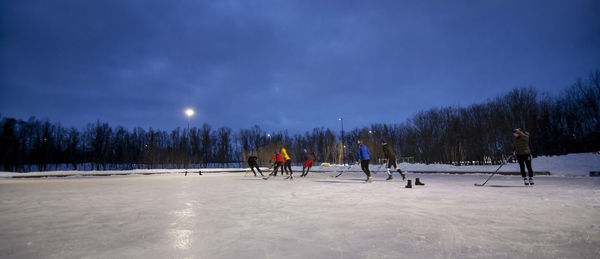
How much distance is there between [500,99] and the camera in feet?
123

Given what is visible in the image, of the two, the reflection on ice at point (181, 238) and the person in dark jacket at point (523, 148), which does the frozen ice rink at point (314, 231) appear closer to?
the reflection on ice at point (181, 238)

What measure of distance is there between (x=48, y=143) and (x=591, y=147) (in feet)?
313

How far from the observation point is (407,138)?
54688mm

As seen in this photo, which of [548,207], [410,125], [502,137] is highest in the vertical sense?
[410,125]

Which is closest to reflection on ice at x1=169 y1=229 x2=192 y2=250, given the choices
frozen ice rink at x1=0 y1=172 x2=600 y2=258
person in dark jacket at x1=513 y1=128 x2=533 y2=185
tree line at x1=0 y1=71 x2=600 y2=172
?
frozen ice rink at x1=0 y1=172 x2=600 y2=258

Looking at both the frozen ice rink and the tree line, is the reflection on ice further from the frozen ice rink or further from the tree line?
the tree line

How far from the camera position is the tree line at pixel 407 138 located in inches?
1318

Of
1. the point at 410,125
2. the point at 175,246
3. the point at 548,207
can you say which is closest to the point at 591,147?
the point at 410,125

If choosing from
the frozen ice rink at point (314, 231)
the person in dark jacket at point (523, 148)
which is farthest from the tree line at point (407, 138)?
the frozen ice rink at point (314, 231)

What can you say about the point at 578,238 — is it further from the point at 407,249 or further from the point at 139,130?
the point at 139,130

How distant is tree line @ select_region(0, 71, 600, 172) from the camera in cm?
3347

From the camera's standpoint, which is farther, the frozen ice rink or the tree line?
the tree line

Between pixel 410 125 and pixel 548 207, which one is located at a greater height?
pixel 410 125

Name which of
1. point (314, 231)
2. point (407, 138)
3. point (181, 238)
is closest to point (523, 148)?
point (314, 231)
